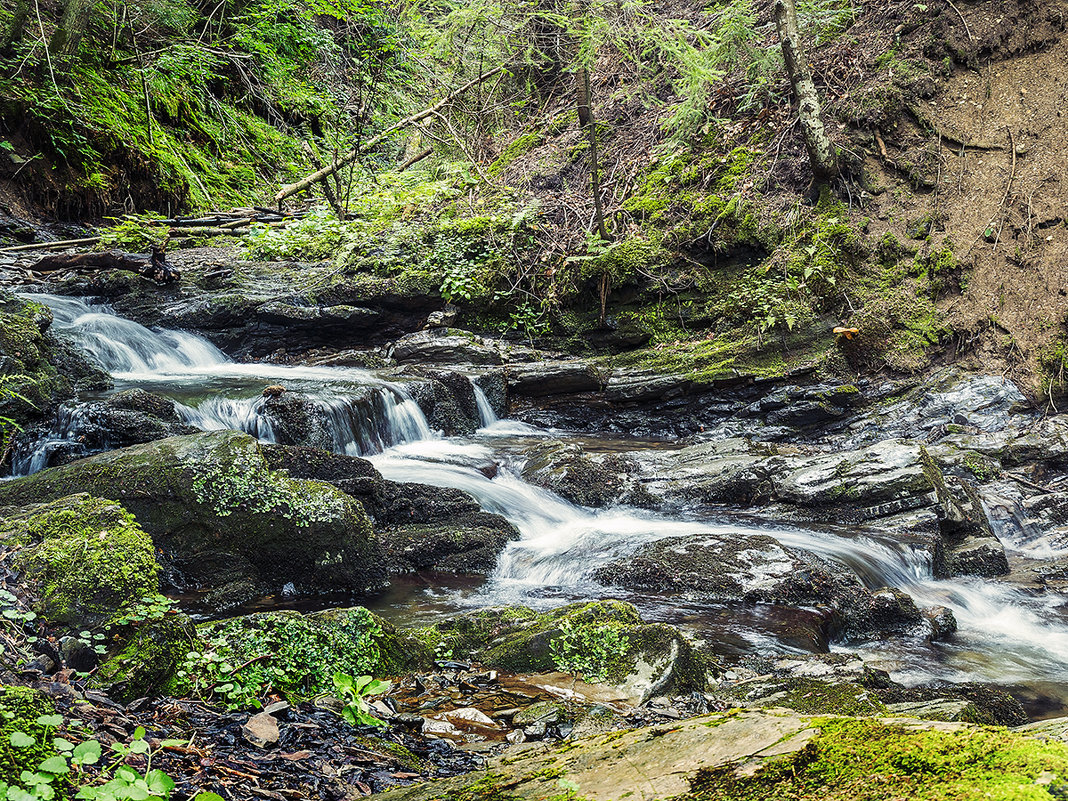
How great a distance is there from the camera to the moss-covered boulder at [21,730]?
1.80 metres

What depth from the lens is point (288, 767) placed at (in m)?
2.53

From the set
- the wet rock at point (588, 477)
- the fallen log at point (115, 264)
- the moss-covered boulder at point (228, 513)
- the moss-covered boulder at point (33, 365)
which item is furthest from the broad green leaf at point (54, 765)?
the fallen log at point (115, 264)

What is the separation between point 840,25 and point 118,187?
46.8 feet

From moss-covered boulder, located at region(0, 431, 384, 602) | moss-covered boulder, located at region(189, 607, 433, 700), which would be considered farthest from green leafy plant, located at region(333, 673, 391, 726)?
moss-covered boulder, located at region(0, 431, 384, 602)

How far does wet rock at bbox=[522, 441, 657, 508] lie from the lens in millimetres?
8039

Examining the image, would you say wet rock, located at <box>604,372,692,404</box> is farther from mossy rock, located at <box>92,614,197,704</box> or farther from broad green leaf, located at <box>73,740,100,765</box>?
broad green leaf, located at <box>73,740,100,765</box>

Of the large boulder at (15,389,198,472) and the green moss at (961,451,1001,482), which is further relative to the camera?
the green moss at (961,451,1001,482)

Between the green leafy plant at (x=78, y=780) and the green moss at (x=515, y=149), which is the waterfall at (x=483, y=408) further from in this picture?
the green leafy plant at (x=78, y=780)

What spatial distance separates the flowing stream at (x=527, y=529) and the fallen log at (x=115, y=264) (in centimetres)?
104

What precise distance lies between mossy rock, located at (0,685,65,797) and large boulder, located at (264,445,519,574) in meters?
4.30

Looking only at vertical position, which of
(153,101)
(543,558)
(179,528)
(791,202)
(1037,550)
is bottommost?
(1037,550)

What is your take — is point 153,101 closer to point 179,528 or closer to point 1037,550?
point 179,528

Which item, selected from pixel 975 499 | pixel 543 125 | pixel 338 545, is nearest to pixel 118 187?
pixel 543 125

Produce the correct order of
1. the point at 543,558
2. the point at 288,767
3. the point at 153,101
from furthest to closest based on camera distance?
1. the point at 153,101
2. the point at 543,558
3. the point at 288,767
